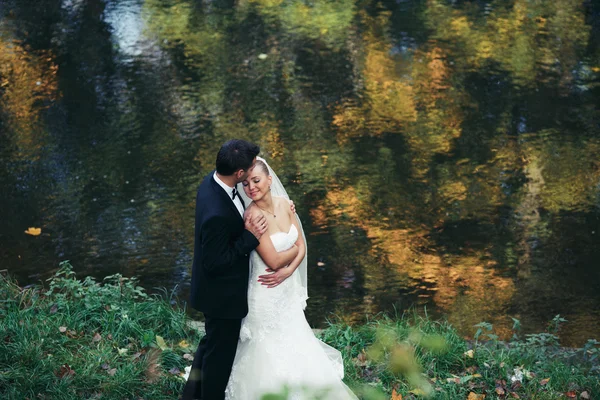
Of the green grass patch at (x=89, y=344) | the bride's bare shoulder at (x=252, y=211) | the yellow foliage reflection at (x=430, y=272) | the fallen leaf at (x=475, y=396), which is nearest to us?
the bride's bare shoulder at (x=252, y=211)

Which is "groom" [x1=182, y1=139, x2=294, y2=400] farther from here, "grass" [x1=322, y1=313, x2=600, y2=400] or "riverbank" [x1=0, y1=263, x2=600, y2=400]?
"grass" [x1=322, y1=313, x2=600, y2=400]

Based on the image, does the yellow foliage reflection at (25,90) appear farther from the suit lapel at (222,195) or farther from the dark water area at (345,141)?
the suit lapel at (222,195)

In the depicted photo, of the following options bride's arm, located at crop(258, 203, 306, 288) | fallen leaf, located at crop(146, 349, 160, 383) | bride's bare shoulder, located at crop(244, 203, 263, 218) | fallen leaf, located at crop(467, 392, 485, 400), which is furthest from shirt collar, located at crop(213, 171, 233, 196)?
fallen leaf, located at crop(467, 392, 485, 400)

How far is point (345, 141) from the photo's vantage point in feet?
32.0

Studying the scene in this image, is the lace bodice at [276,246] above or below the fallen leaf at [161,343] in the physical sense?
above

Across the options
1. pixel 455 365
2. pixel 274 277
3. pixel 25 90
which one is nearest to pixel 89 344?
pixel 274 277

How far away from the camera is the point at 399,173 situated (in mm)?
8930

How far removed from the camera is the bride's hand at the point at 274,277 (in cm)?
434

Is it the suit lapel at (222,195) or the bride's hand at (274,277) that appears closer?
the suit lapel at (222,195)

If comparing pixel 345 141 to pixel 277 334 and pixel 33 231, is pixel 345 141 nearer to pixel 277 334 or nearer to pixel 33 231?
pixel 33 231

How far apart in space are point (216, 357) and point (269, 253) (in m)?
0.76

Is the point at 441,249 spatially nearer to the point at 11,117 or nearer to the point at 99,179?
the point at 99,179

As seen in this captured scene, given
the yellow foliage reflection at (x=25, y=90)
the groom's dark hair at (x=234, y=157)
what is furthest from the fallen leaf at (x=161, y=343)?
the yellow foliage reflection at (x=25, y=90)

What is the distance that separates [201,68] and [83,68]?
2125mm
